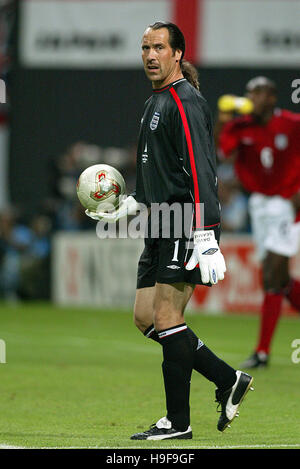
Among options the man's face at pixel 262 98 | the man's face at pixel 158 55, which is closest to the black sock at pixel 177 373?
the man's face at pixel 158 55

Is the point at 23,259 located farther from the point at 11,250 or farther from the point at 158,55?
the point at 158,55

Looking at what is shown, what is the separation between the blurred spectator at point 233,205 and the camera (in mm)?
17344

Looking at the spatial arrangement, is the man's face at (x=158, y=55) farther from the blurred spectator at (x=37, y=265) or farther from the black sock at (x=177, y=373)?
the blurred spectator at (x=37, y=265)

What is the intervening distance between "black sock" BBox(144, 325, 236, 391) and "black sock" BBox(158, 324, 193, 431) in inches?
5.2

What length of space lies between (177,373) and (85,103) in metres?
15.0

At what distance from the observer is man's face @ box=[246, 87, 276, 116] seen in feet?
32.6

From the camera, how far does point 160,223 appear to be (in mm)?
6012

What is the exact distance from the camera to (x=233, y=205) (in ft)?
57.7

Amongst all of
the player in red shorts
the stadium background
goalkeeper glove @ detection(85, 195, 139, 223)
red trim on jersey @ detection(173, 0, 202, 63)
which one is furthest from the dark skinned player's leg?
red trim on jersey @ detection(173, 0, 202, 63)

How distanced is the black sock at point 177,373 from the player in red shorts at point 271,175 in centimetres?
416

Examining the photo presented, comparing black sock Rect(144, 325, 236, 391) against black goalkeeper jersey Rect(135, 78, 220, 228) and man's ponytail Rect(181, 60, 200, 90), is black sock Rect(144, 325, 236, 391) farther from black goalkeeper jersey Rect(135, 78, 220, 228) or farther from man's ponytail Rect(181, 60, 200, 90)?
man's ponytail Rect(181, 60, 200, 90)

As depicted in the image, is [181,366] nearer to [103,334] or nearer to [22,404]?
[22,404]
